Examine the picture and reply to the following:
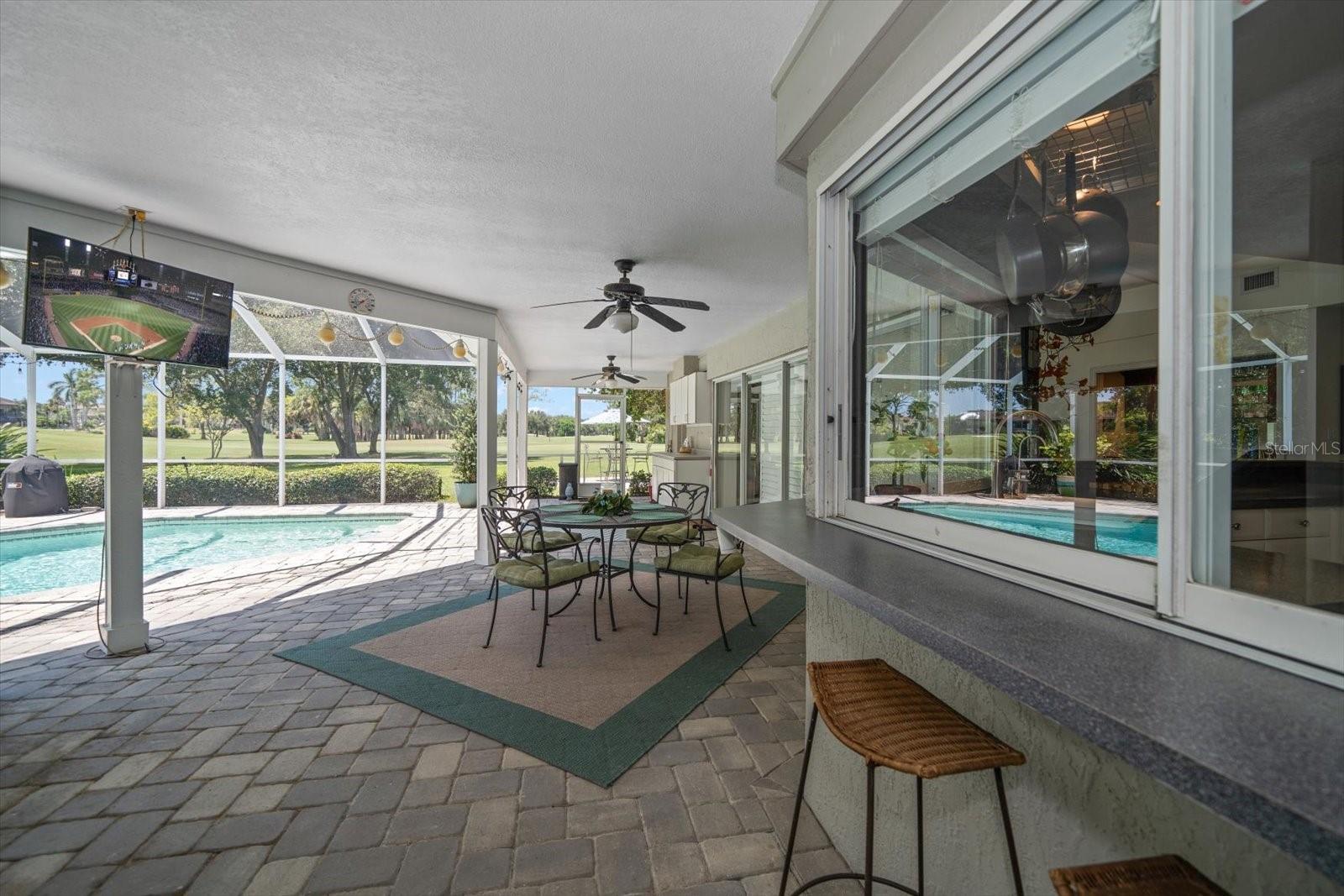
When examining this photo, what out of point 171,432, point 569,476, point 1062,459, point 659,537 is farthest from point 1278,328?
point 171,432

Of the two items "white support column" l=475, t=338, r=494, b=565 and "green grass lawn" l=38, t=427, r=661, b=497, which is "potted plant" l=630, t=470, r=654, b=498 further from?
"white support column" l=475, t=338, r=494, b=565

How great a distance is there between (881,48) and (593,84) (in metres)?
1.09

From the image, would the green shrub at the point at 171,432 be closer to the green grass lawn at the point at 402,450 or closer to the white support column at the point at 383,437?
the green grass lawn at the point at 402,450

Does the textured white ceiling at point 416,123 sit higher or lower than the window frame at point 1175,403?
higher

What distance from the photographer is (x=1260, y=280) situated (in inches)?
36.8

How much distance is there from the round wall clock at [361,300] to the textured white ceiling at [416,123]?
60cm

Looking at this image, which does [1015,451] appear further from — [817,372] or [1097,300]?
[817,372]

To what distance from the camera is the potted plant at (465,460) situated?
982 cm

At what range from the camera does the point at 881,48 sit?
1.42 meters

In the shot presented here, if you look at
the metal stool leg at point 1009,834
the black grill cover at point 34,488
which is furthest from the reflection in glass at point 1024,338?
the black grill cover at point 34,488

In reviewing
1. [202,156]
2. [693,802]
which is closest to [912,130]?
[693,802]

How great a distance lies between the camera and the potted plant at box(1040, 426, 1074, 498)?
140 centimetres

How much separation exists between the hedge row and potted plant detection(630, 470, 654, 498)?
4197 mm

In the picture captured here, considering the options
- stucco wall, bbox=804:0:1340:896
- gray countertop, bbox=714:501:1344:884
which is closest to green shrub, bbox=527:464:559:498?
stucco wall, bbox=804:0:1340:896
